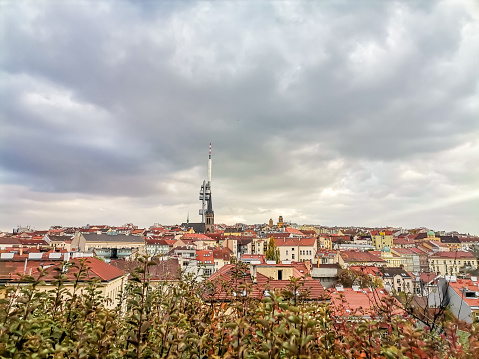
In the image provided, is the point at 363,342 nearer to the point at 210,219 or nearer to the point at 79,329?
the point at 79,329

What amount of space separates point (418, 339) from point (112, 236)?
10391 cm

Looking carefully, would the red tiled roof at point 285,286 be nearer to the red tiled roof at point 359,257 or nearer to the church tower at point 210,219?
the red tiled roof at point 359,257

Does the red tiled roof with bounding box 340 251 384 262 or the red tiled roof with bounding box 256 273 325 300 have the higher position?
the red tiled roof with bounding box 256 273 325 300

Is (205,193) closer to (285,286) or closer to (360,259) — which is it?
(360,259)

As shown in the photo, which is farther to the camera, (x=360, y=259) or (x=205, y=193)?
(x=205, y=193)

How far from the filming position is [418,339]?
2.88m

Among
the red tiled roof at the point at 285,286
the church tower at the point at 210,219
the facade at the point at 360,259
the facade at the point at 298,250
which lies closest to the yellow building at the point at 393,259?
the facade at the point at 360,259

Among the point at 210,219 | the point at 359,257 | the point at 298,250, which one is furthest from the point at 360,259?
the point at 210,219

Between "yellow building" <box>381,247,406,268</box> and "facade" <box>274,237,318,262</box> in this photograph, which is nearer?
"facade" <box>274,237,318,262</box>

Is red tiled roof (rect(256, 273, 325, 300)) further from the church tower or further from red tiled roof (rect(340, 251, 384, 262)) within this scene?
the church tower

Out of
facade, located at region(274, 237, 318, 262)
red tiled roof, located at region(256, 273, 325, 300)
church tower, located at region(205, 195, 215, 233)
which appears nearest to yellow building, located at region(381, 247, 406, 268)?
facade, located at region(274, 237, 318, 262)

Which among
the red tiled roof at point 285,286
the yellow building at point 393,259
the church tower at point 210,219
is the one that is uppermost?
the church tower at point 210,219

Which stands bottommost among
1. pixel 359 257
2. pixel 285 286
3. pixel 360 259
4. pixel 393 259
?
pixel 393 259

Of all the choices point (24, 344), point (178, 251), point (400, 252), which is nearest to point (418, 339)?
point (24, 344)
